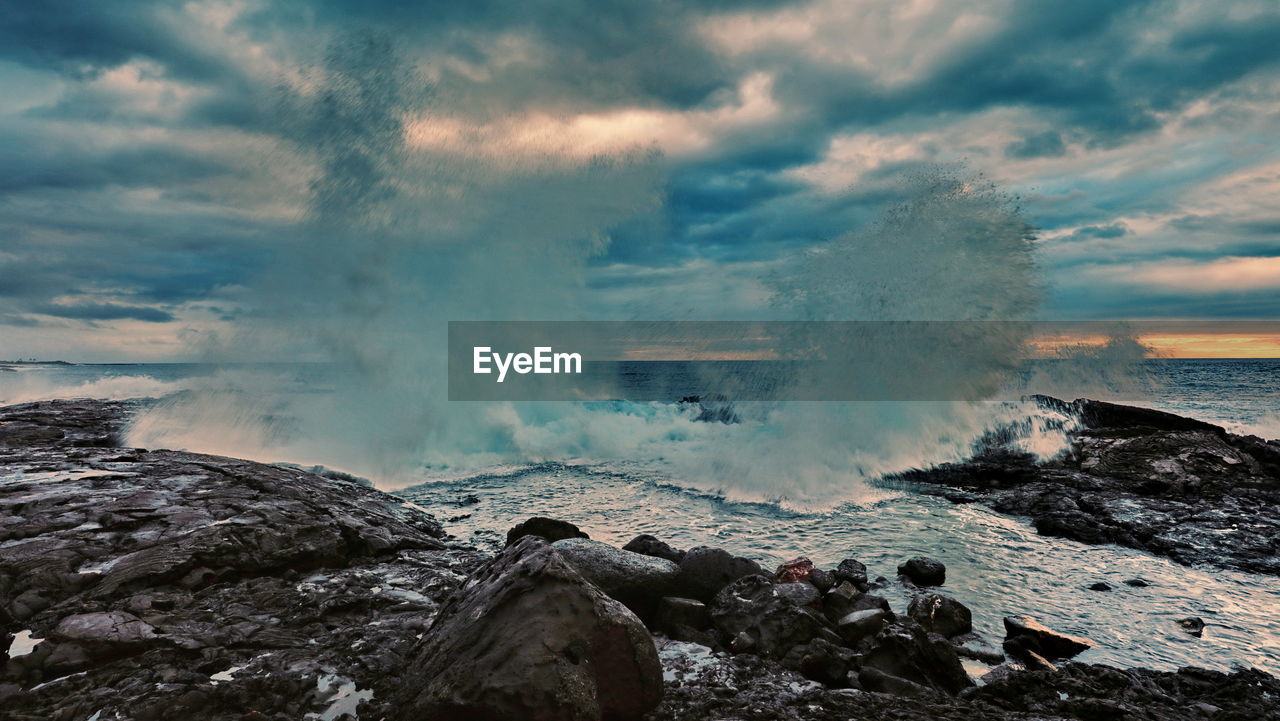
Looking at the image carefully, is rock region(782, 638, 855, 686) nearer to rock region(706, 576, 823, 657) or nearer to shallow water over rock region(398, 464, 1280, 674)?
rock region(706, 576, 823, 657)

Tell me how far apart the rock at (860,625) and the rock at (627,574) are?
1634 mm

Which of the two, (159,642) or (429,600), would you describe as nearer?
(159,642)

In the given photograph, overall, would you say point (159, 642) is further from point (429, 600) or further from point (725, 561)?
point (725, 561)

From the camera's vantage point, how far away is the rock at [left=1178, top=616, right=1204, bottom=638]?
17.0ft

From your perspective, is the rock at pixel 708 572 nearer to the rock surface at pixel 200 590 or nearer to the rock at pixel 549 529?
the rock at pixel 549 529

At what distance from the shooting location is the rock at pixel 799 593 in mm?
5086

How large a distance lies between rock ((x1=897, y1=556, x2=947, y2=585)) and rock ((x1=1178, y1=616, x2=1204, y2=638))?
6.67ft

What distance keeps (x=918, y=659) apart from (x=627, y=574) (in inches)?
102

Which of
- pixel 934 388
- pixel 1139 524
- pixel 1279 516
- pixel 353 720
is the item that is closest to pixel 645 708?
pixel 353 720

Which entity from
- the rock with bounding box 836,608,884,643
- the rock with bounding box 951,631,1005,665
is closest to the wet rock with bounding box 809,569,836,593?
the rock with bounding box 836,608,884,643

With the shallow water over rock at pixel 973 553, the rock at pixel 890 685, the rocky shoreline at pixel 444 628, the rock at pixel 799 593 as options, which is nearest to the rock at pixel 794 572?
the rocky shoreline at pixel 444 628

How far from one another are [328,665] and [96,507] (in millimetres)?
3950

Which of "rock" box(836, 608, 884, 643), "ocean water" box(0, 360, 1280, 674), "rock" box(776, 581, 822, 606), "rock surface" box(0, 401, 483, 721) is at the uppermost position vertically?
"rock surface" box(0, 401, 483, 721)

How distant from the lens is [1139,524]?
8438mm
